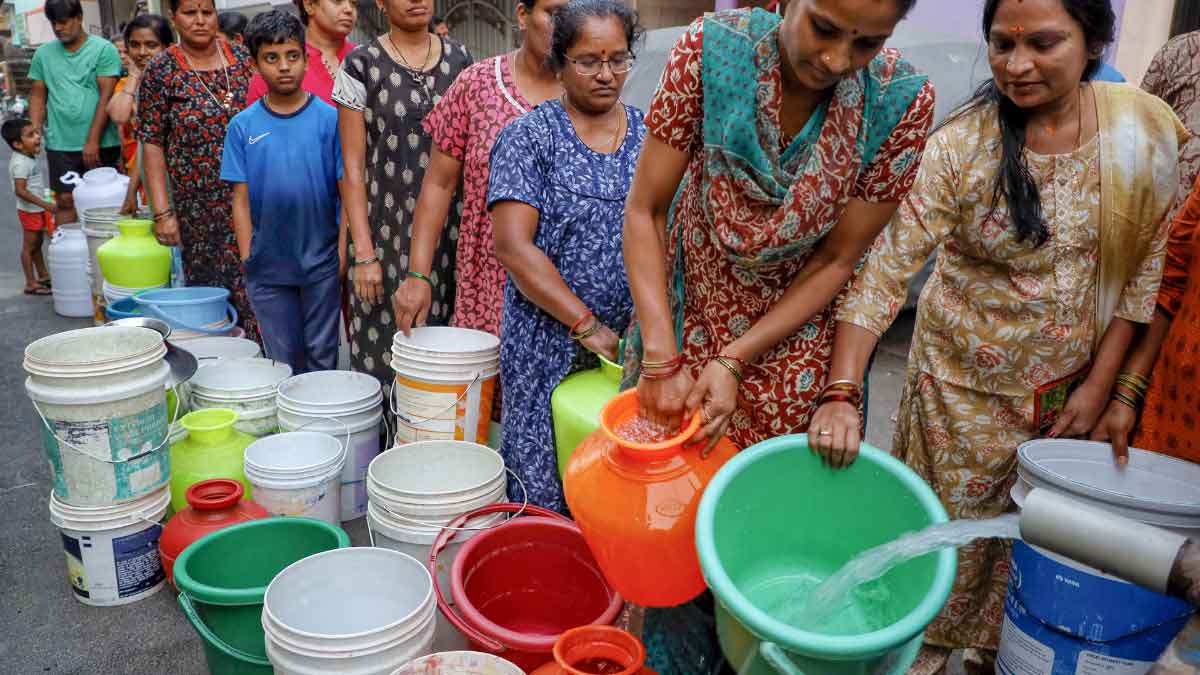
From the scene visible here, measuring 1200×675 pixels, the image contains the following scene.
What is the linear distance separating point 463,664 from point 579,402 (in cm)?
72

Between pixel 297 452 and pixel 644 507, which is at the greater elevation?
pixel 644 507

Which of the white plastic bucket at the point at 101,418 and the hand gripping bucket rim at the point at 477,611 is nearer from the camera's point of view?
the hand gripping bucket rim at the point at 477,611

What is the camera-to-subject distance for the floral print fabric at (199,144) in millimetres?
4145

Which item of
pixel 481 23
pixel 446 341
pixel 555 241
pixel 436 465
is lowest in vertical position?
pixel 436 465

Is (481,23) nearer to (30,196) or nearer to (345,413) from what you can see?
(30,196)

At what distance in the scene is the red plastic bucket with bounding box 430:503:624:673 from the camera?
2.22m

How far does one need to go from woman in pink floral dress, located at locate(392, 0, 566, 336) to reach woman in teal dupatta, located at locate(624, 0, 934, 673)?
1.11 m

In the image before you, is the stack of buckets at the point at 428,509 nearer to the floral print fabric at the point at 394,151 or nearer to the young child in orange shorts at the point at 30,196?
the floral print fabric at the point at 394,151

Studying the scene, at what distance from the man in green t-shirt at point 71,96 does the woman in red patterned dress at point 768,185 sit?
6619 mm

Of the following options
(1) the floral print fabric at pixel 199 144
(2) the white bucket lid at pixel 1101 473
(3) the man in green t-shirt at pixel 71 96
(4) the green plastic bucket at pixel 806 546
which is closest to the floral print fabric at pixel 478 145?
(4) the green plastic bucket at pixel 806 546

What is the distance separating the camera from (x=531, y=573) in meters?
2.32

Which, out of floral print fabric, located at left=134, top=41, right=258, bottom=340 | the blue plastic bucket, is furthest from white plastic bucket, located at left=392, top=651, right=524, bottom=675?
floral print fabric, located at left=134, top=41, right=258, bottom=340

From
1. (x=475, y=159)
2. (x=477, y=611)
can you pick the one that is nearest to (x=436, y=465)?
(x=477, y=611)

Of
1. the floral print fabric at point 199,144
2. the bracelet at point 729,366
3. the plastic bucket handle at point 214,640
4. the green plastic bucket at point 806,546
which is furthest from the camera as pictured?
the floral print fabric at point 199,144
